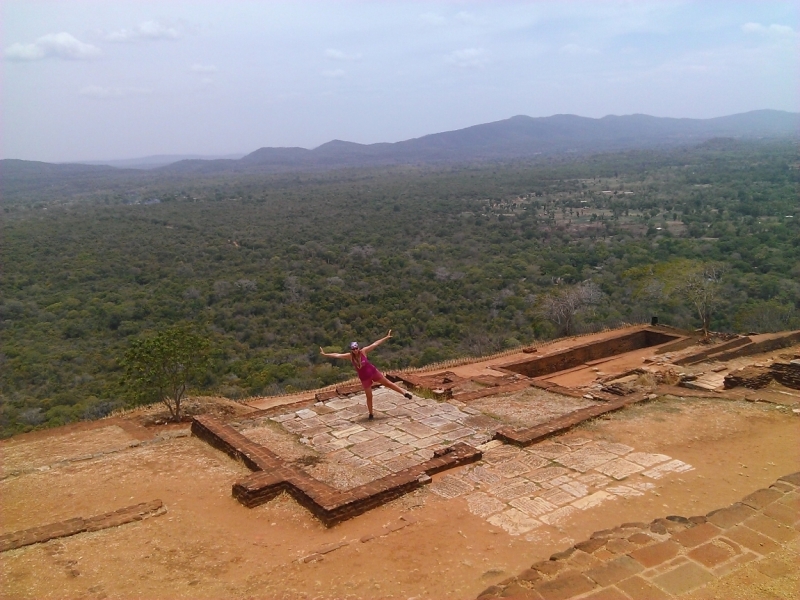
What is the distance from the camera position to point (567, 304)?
19.7 meters

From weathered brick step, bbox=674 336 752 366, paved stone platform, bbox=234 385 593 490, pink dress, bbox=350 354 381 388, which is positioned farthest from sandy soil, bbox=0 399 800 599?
weathered brick step, bbox=674 336 752 366

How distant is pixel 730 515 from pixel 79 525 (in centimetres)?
573

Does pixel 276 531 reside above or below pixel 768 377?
above

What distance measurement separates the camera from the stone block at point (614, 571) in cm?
405

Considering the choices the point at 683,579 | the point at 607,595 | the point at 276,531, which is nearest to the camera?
the point at 607,595

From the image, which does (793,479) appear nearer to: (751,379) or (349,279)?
(751,379)

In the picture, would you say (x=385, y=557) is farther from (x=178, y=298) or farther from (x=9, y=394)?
(x=178, y=298)

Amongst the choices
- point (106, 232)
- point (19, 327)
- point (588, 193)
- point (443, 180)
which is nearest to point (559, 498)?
point (19, 327)

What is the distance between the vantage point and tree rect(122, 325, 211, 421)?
31.4 ft

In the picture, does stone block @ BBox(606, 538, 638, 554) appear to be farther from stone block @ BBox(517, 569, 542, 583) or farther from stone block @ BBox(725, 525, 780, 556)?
stone block @ BBox(725, 525, 780, 556)

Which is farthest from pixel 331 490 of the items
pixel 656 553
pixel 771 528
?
pixel 771 528

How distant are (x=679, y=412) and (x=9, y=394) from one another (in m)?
18.0

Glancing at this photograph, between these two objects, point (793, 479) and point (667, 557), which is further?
point (793, 479)

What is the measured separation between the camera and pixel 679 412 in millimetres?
8031
